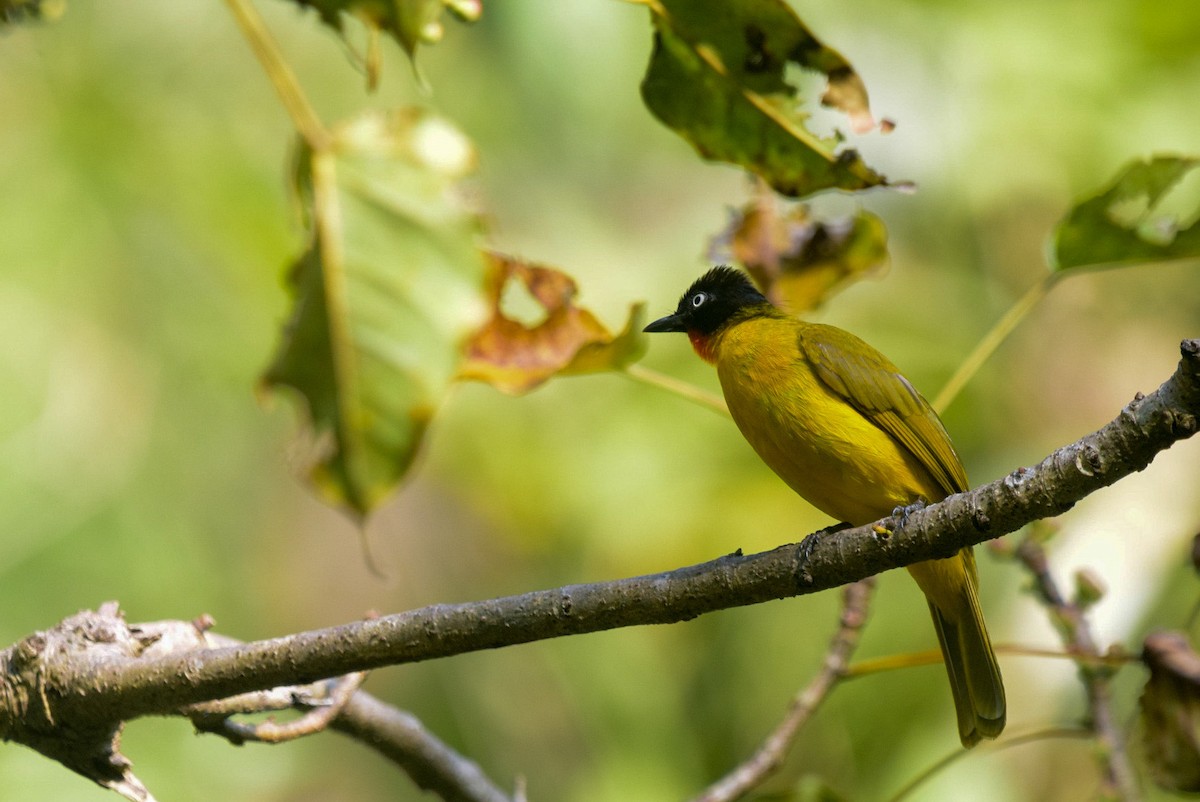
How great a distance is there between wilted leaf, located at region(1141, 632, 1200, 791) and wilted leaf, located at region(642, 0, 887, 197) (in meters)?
1.33

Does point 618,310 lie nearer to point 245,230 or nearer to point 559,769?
point 245,230

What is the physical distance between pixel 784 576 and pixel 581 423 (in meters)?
3.98

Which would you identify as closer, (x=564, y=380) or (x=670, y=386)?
(x=670, y=386)

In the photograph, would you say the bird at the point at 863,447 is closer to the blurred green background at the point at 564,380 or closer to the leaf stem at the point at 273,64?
the leaf stem at the point at 273,64

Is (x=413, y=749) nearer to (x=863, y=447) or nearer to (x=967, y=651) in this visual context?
(x=863, y=447)

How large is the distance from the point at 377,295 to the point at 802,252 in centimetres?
138

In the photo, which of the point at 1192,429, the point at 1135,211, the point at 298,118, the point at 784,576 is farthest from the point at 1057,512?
the point at 298,118

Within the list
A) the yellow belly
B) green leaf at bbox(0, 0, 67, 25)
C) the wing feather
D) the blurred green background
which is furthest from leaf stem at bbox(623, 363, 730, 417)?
the blurred green background

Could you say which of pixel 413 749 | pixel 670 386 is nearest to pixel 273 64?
pixel 670 386

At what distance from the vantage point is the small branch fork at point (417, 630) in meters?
2.11

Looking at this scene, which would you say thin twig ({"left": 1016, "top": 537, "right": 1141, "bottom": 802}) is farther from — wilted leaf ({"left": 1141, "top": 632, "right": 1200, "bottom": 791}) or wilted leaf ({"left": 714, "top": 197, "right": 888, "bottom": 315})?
wilted leaf ({"left": 714, "top": 197, "right": 888, "bottom": 315})

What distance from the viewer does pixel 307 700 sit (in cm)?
265

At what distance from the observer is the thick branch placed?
2.22 metres

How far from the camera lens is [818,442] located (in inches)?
130
